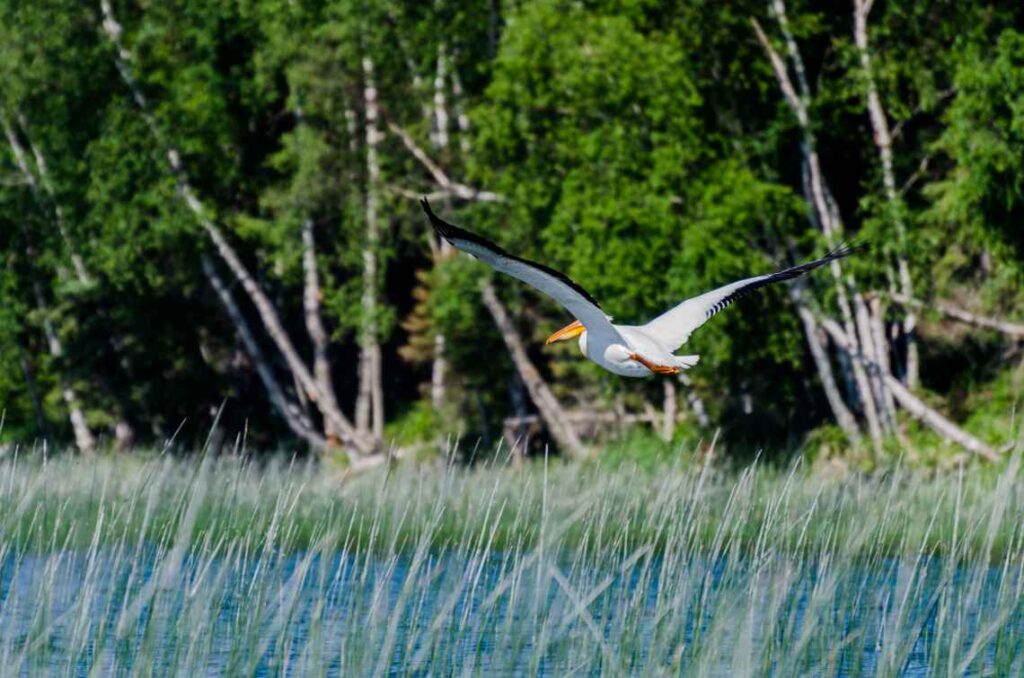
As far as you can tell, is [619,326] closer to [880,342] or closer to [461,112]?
[880,342]

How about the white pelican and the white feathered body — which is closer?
the white pelican

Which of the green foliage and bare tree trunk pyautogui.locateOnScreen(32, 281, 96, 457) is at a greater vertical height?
the green foliage

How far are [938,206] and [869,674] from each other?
11658 mm

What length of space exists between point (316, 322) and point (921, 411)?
10891 millimetres

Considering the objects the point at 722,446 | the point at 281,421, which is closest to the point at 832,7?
the point at 722,446

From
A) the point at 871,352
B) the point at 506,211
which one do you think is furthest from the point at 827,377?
the point at 506,211

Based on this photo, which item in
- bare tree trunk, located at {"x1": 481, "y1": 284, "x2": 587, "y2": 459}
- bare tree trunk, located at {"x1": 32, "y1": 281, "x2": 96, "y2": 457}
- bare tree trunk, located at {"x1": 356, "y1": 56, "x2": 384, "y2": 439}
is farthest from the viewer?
bare tree trunk, located at {"x1": 32, "y1": 281, "x2": 96, "y2": 457}

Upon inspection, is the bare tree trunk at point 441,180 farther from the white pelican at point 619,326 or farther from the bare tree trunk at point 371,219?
the white pelican at point 619,326

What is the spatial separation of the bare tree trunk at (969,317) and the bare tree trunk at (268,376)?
10.8 m

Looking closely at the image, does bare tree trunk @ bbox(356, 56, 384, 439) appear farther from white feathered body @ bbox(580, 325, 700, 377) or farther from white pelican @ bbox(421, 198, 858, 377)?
white feathered body @ bbox(580, 325, 700, 377)

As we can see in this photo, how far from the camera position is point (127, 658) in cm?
770

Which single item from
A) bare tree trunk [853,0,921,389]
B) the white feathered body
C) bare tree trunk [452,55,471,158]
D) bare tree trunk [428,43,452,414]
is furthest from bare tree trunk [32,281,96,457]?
the white feathered body

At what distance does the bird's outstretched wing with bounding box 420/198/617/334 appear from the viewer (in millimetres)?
7668

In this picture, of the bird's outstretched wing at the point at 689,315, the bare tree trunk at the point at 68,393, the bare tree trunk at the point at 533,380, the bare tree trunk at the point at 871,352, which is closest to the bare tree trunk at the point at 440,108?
the bare tree trunk at the point at 533,380
